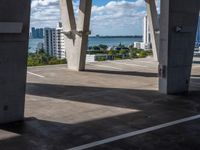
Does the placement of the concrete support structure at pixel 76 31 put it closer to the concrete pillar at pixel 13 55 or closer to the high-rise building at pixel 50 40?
the concrete pillar at pixel 13 55

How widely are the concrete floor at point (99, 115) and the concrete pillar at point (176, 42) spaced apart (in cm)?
73

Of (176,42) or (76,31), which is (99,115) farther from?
(76,31)

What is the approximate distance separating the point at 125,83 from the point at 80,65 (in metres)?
5.80

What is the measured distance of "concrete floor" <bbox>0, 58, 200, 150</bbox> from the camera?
812 centimetres

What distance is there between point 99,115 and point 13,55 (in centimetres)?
338

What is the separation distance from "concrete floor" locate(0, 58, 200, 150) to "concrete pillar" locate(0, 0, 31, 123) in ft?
1.87

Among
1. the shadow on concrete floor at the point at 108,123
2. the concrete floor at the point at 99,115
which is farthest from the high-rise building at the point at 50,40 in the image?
the shadow on concrete floor at the point at 108,123

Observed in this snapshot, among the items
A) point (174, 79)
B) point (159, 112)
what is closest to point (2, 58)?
point (159, 112)

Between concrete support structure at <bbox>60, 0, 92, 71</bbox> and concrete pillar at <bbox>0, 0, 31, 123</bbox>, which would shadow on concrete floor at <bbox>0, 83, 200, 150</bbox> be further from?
concrete support structure at <bbox>60, 0, 92, 71</bbox>

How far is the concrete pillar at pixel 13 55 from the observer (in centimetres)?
890

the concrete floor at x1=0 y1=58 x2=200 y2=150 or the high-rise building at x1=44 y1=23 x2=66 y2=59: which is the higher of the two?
the high-rise building at x1=44 y1=23 x2=66 y2=59

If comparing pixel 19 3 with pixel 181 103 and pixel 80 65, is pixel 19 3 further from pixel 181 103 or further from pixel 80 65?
pixel 80 65

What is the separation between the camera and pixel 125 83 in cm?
1712

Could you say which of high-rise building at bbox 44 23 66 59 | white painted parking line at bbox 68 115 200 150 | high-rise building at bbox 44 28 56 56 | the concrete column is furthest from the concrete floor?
high-rise building at bbox 44 28 56 56
